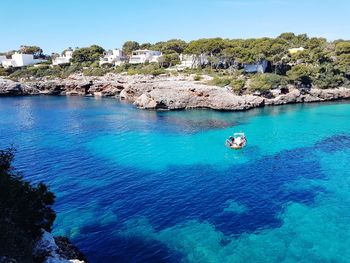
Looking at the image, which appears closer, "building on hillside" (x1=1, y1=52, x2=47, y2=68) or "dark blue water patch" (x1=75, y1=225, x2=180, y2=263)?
"dark blue water patch" (x1=75, y1=225, x2=180, y2=263)

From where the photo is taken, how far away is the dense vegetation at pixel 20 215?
42.4ft

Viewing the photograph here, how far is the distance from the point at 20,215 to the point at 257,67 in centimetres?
8915

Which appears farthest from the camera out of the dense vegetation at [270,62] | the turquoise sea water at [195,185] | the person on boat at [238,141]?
the dense vegetation at [270,62]

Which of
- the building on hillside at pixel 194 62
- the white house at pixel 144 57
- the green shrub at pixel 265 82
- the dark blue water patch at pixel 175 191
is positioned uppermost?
the white house at pixel 144 57

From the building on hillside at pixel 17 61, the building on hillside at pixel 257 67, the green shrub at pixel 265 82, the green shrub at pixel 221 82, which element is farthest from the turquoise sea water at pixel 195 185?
the building on hillside at pixel 17 61

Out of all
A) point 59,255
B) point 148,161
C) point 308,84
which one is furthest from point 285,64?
point 59,255

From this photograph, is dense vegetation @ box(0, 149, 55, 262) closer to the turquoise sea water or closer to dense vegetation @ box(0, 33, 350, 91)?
the turquoise sea water

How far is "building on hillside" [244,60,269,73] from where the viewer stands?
96125mm

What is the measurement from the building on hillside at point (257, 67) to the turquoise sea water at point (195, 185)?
35.0 meters

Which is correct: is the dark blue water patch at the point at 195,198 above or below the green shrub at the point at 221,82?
below

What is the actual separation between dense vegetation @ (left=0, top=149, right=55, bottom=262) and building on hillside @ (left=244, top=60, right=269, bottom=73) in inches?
3408

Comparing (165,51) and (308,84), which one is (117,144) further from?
(165,51)

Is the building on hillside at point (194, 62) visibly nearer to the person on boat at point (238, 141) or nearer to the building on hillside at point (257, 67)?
the building on hillside at point (257, 67)

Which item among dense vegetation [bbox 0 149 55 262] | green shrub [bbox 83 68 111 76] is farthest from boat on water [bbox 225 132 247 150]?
green shrub [bbox 83 68 111 76]
